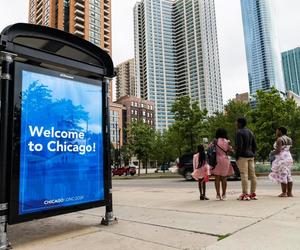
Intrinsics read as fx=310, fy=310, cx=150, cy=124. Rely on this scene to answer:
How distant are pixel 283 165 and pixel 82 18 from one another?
10792cm

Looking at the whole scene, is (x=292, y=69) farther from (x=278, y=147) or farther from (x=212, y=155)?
(x=212, y=155)

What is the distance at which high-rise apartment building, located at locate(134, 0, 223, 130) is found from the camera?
121300 millimetres

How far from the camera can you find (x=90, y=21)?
350ft

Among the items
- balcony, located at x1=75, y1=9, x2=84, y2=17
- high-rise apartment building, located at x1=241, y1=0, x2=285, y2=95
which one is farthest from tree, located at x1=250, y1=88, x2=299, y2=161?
high-rise apartment building, located at x1=241, y1=0, x2=285, y2=95

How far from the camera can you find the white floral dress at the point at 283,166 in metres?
7.66

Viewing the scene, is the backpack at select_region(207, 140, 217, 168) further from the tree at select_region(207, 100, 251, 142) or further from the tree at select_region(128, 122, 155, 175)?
the tree at select_region(128, 122, 155, 175)

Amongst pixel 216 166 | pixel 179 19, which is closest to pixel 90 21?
pixel 179 19

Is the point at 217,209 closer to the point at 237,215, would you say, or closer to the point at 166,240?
the point at 237,215

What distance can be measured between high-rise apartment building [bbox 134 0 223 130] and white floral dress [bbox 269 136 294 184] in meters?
108

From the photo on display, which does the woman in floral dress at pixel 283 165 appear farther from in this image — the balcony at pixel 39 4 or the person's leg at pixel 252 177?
the balcony at pixel 39 4

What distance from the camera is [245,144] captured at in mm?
7434

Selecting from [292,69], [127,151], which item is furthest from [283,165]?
[292,69]

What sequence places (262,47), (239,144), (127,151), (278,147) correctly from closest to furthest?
(239,144), (278,147), (127,151), (262,47)

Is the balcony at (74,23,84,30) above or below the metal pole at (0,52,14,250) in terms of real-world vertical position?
above
